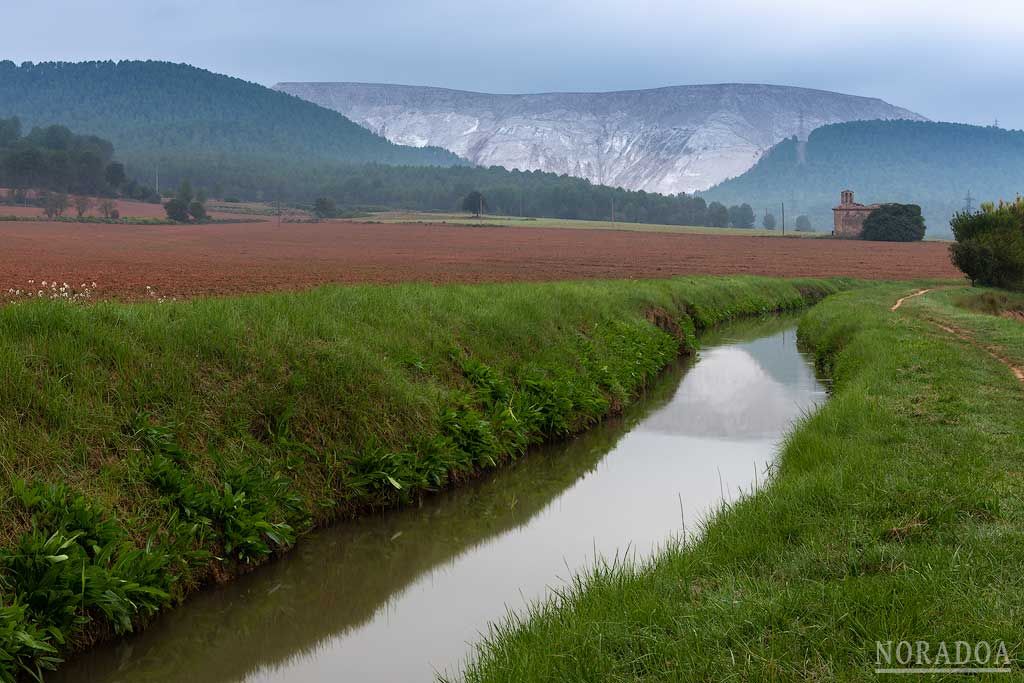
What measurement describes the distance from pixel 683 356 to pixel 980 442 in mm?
17160

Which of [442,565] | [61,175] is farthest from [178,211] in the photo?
[442,565]

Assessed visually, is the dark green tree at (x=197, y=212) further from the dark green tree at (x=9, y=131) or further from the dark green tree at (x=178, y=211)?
the dark green tree at (x=9, y=131)

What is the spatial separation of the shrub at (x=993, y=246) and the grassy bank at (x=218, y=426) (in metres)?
32.7

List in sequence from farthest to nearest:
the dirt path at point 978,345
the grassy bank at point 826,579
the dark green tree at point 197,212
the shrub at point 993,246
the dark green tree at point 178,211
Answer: the dark green tree at point 197,212 → the dark green tree at point 178,211 → the shrub at point 993,246 → the dirt path at point 978,345 → the grassy bank at point 826,579

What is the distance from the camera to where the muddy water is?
25.5ft

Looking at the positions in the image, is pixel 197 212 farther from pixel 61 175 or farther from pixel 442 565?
pixel 442 565

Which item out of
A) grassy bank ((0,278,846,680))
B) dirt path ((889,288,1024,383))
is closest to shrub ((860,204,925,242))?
dirt path ((889,288,1024,383))

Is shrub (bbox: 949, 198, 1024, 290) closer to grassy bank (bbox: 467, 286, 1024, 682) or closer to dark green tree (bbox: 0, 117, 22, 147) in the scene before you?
grassy bank (bbox: 467, 286, 1024, 682)

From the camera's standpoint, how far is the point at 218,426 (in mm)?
10086

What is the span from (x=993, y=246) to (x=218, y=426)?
4163 cm

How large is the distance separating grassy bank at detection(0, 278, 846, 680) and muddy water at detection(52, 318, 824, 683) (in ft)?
1.00

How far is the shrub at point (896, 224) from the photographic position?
116000mm

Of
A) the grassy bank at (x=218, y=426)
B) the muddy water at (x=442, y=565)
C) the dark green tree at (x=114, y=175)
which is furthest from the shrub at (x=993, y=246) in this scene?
the dark green tree at (x=114, y=175)

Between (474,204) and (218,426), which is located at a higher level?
(474,204)
